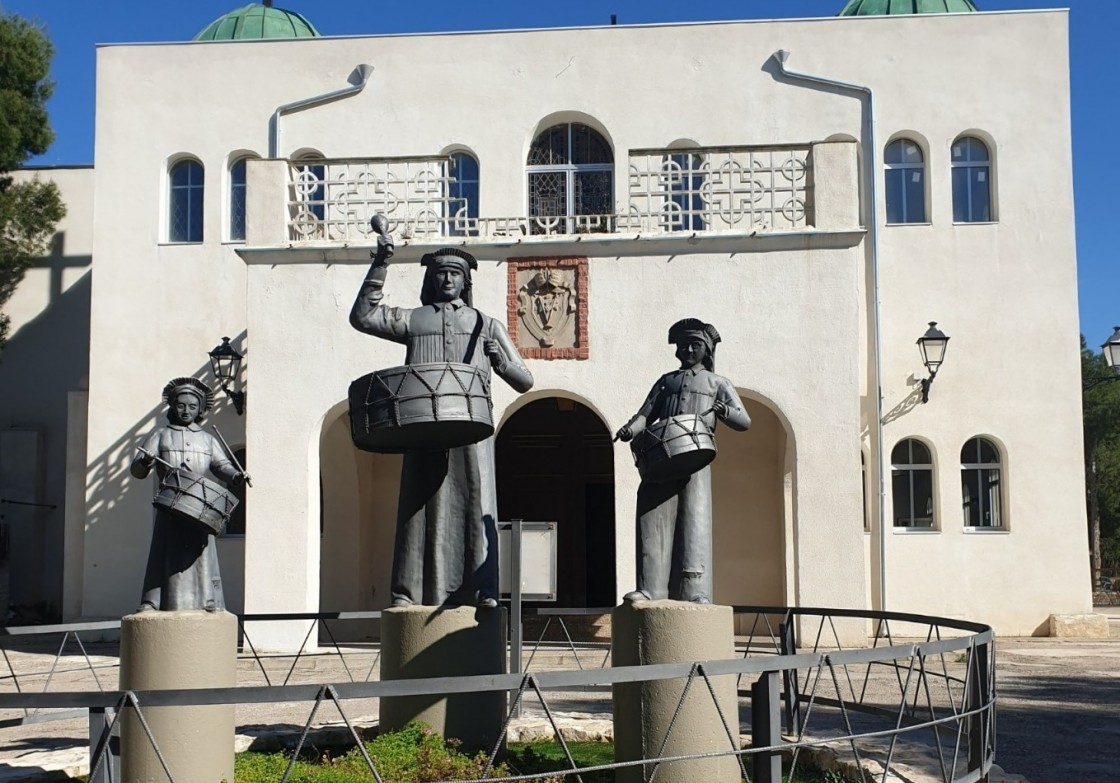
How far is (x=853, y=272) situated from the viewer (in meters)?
15.9

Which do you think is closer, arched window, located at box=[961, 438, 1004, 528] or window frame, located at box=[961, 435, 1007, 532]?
window frame, located at box=[961, 435, 1007, 532]

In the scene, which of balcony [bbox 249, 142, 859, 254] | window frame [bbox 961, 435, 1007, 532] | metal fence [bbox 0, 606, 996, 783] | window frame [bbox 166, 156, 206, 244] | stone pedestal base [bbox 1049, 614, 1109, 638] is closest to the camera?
metal fence [bbox 0, 606, 996, 783]

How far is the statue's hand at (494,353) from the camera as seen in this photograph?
772 centimetres

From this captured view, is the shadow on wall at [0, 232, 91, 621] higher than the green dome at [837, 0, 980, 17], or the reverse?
the green dome at [837, 0, 980, 17]

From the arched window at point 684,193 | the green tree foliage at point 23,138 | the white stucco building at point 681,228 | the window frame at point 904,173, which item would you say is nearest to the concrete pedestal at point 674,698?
the arched window at point 684,193

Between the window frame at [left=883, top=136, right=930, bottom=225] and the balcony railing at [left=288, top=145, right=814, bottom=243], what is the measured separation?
235 centimetres

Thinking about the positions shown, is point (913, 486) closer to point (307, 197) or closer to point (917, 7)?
point (917, 7)

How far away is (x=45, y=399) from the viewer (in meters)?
23.8

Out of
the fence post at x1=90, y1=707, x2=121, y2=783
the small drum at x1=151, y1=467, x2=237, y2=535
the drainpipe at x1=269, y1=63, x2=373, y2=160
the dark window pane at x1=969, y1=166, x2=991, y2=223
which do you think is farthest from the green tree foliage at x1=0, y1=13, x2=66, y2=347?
the fence post at x1=90, y1=707, x2=121, y2=783

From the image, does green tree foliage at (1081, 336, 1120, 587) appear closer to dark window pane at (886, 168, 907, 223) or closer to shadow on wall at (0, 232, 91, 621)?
dark window pane at (886, 168, 907, 223)

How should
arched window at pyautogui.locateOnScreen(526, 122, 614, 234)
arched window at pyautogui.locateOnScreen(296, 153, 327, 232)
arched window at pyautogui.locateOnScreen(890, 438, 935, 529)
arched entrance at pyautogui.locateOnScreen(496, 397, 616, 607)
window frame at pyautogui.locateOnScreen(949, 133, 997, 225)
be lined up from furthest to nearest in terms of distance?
arched entrance at pyautogui.locateOnScreen(496, 397, 616, 607) < arched window at pyautogui.locateOnScreen(526, 122, 614, 234) < window frame at pyautogui.locateOnScreen(949, 133, 997, 225) < arched window at pyautogui.locateOnScreen(890, 438, 935, 529) < arched window at pyautogui.locateOnScreen(296, 153, 327, 232)

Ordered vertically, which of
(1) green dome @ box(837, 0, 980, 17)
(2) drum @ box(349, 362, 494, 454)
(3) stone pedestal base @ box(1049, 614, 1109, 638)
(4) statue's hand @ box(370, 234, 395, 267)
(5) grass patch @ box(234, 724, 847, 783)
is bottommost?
(3) stone pedestal base @ box(1049, 614, 1109, 638)

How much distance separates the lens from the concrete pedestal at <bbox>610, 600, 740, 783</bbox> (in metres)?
6.62

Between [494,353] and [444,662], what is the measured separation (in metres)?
1.74
